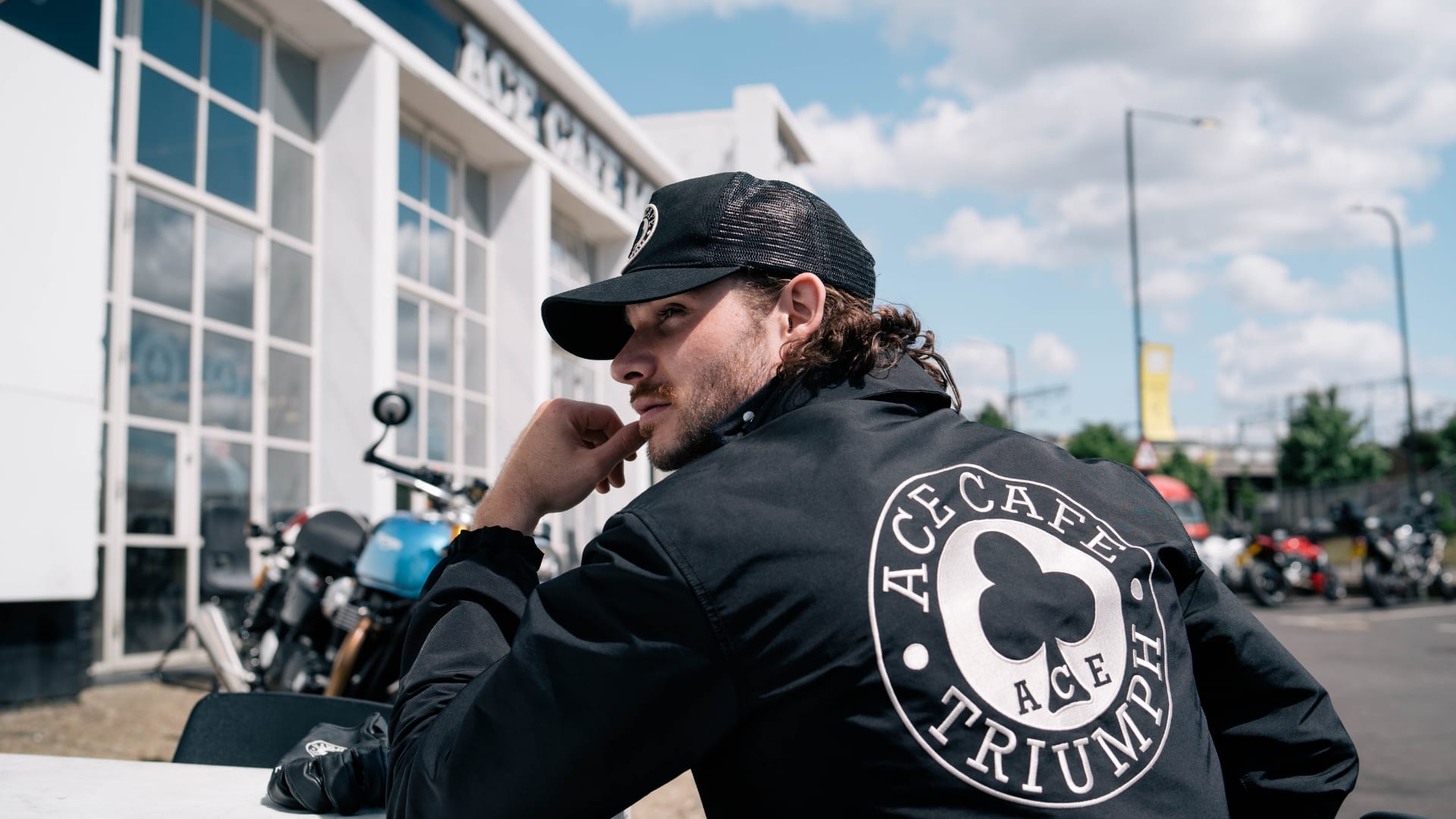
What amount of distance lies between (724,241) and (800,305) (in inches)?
5.6

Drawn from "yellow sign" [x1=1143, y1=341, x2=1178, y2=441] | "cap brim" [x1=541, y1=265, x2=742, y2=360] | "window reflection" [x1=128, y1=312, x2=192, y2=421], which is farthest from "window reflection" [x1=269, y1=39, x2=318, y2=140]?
"yellow sign" [x1=1143, y1=341, x2=1178, y2=441]

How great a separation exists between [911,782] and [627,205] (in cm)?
1742

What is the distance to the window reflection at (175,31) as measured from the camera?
25.8 feet

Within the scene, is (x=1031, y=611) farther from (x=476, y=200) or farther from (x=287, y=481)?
(x=476, y=200)

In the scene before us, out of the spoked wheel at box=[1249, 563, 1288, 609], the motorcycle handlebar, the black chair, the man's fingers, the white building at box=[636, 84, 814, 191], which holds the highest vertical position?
the white building at box=[636, 84, 814, 191]

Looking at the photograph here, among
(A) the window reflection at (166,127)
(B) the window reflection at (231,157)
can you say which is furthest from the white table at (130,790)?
(B) the window reflection at (231,157)

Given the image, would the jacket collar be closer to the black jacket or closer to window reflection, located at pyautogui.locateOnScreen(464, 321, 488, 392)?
the black jacket

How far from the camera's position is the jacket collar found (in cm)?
136

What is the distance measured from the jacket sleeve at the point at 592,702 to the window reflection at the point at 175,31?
8.38 meters

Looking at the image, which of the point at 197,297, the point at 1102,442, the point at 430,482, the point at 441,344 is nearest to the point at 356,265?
the point at 197,297

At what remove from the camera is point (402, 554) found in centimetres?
411

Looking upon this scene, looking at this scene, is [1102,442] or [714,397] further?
[1102,442]

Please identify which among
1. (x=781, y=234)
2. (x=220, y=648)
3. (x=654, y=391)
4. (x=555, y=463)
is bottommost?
(x=220, y=648)

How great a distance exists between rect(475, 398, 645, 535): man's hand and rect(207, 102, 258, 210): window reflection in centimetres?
798
